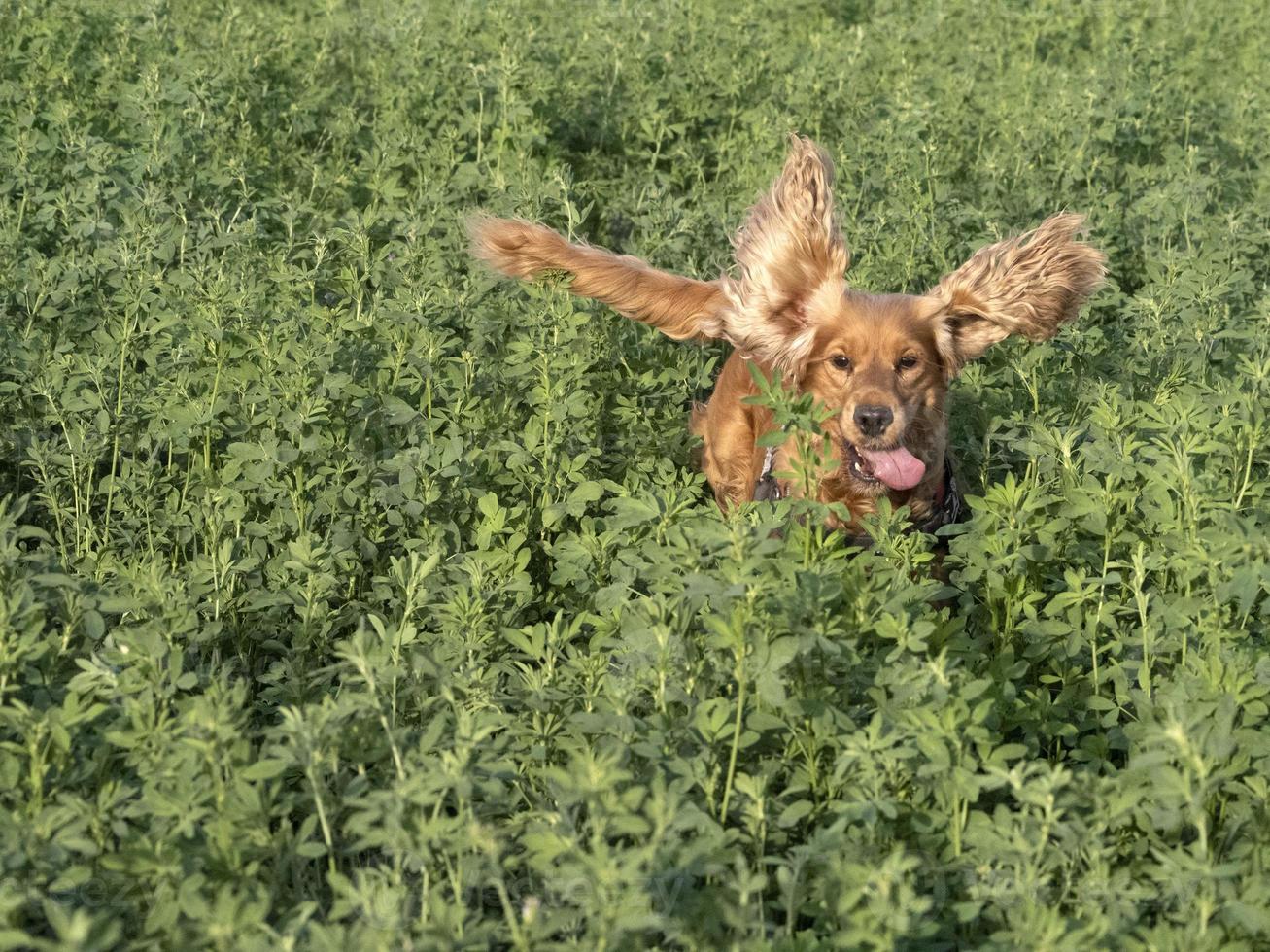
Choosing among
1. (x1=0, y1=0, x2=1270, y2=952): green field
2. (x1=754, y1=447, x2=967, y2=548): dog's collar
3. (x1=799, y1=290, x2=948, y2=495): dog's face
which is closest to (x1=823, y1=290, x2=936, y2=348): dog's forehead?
(x1=799, y1=290, x2=948, y2=495): dog's face

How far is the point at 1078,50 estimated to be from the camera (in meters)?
9.53

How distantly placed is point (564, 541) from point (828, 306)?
153 cm

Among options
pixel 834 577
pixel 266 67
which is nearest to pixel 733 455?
pixel 834 577

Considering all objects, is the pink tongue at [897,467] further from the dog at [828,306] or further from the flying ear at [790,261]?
the flying ear at [790,261]

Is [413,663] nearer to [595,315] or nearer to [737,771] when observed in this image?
[737,771]

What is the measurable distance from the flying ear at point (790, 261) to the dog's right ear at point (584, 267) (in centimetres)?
15

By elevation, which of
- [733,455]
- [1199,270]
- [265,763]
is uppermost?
[1199,270]

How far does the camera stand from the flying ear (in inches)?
211

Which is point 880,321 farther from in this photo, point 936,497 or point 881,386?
point 936,497

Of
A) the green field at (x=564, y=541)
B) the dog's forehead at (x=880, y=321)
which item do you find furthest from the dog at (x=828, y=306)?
the green field at (x=564, y=541)

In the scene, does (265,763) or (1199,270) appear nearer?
(265,763)

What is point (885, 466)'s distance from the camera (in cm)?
498

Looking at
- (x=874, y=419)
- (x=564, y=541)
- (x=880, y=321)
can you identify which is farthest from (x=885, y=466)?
(x=564, y=541)

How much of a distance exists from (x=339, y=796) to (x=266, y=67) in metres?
5.42
